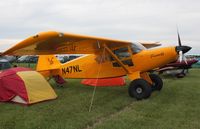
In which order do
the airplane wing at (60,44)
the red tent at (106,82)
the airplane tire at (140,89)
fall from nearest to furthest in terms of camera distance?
the airplane wing at (60,44) → the airplane tire at (140,89) → the red tent at (106,82)

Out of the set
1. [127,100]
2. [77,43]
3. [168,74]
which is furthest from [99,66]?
[168,74]

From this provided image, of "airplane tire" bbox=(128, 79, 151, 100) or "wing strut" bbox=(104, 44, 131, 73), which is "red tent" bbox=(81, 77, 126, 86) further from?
"airplane tire" bbox=(128, 79, 151, 100)

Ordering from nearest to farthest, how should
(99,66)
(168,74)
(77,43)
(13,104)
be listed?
(13,104), (77,43), (99,66), (168,74)

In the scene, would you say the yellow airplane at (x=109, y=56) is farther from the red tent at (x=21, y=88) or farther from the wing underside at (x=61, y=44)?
the red tent at (x=21, y=88)

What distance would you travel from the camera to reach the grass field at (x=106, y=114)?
6273 mm

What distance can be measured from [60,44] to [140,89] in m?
3.36

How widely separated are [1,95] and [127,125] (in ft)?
16.1

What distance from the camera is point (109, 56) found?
11492 mm

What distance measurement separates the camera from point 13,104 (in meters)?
8.66

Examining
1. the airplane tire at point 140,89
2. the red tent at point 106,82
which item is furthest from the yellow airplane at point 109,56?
the red tent at point 106,82

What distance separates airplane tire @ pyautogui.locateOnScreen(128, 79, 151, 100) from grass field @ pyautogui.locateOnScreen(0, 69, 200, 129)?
0.21 metres

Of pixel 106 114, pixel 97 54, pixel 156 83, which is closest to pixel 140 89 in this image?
pixel 156 83

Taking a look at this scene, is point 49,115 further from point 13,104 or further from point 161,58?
point 161,58

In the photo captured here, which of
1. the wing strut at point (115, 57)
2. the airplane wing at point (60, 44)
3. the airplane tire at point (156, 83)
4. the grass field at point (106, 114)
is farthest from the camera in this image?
the airplane tire at point (156, 83)
